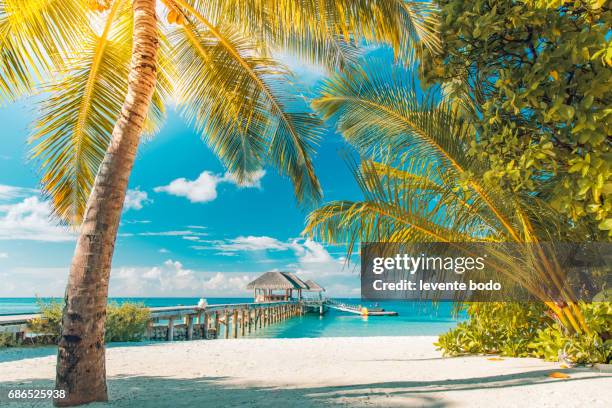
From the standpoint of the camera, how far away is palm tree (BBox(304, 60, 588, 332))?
5.98m

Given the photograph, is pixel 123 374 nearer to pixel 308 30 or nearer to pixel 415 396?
pixel 415 396

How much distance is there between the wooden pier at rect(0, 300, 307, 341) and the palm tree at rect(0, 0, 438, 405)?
3955mm

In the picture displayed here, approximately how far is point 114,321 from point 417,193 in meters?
8.91

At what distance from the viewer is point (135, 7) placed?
222 inches

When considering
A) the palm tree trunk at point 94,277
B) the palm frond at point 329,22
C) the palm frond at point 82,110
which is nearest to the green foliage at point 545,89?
the palm frond at point 329,22

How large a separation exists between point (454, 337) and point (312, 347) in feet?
10.8

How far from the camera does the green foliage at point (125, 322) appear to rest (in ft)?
37.9

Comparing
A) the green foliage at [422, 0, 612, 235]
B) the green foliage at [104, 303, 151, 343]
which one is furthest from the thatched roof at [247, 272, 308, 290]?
the green foliage at [422, 0, 612, 235]

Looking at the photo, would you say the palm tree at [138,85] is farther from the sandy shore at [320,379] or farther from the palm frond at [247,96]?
the sandy shore at [320,379]

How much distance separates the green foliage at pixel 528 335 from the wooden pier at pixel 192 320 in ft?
29.7

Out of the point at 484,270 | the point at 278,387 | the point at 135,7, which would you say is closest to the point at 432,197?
the point at 484,270

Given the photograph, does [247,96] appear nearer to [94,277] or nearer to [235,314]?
[94,277]

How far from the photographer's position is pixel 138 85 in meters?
5.29

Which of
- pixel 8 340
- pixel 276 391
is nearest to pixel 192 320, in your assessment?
pixel 8 340
